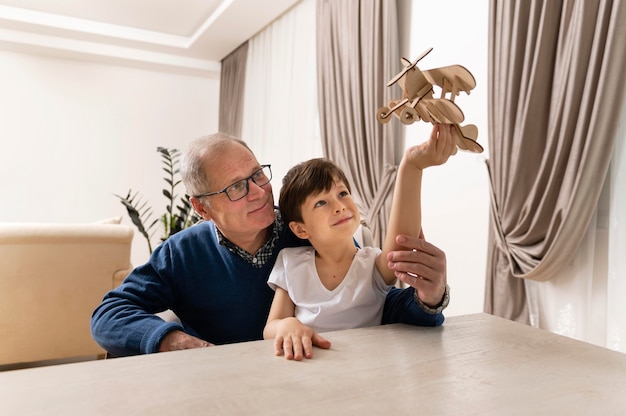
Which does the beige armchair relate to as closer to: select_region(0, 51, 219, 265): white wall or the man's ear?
the man's ear

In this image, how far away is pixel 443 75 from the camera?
36.1 inches

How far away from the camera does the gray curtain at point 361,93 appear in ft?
11.2

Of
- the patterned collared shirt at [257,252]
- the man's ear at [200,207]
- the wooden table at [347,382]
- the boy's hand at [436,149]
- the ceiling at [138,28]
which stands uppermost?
the ceiling at [138,28]

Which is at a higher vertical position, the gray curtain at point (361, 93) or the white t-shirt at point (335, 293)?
the gray curtain at point (361, 93)

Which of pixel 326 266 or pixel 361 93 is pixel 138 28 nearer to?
pixel 361 93

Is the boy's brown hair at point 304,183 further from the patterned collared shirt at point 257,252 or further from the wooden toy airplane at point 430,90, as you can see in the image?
the wooden toy airplane at point 430,90

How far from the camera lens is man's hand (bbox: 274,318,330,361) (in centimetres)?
86

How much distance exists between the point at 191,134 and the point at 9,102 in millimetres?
2277

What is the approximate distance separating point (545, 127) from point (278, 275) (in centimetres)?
154

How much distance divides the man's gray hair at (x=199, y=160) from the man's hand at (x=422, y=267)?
630mm

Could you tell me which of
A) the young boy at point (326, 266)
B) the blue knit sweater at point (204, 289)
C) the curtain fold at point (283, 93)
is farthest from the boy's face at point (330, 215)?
the curtain fold at point (283, 93)

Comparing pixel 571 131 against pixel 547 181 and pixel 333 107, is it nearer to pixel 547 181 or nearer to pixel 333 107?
pixel 547 181

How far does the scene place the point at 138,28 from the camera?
6160 mm

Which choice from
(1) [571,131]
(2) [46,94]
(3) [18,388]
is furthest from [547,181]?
(2) [46,94]
